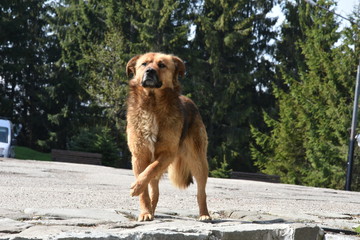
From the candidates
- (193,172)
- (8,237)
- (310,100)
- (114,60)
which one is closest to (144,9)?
(114,60)

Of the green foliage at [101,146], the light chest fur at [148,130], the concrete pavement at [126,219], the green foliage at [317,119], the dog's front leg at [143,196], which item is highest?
the green foliage at [317,119]

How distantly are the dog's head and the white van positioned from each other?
21513 mm

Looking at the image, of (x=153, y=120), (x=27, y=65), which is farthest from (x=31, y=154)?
(x=153, y=120)

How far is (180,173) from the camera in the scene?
771 centimetres

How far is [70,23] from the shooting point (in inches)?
1941

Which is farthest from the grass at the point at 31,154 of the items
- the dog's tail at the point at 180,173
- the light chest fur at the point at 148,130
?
the light chest fur at the point at 148,130

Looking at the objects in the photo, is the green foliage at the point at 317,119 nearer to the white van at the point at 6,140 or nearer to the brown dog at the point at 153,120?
the white van at the point at 6,140

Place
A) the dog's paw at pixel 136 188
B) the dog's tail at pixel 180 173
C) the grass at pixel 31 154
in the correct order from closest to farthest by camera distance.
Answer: the dog's paw at pixel 136 188 < the dog's tail at pixel 180 173 < the grass at pixel 31 154

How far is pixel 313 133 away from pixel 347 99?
8.75ft

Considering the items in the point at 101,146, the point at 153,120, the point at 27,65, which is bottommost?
the point at 153,120

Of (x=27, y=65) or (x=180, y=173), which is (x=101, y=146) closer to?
(x=27, y=65)

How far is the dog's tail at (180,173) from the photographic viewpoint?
302 inches

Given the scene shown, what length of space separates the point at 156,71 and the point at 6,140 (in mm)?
22683

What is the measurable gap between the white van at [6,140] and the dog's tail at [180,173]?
21012 millimetres
